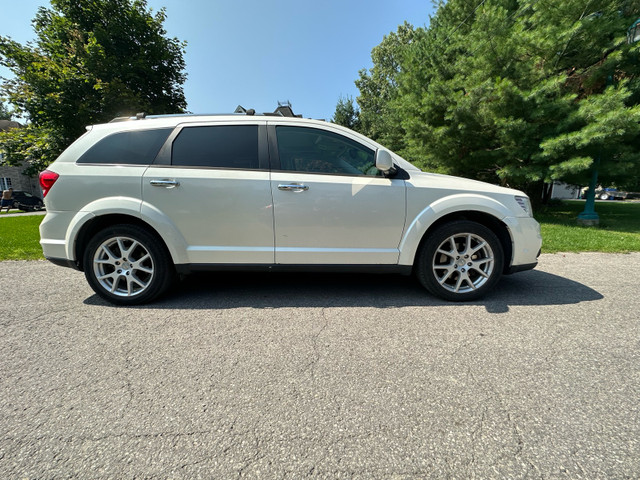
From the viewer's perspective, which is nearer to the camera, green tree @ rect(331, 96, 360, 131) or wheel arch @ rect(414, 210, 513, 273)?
wheel arch @ rect(414, 210, 513, 273)

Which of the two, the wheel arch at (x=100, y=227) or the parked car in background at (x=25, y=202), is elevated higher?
the wheel arch at (x=100, y=227)

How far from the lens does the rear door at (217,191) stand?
2986mm

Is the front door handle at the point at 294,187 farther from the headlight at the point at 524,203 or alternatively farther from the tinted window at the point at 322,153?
the headlight at the point at 524,203

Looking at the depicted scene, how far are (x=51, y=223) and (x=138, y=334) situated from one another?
1.66 meters

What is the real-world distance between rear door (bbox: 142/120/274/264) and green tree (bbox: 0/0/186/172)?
12.8m

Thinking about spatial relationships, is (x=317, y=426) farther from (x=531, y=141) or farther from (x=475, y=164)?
(x=475, y=164)

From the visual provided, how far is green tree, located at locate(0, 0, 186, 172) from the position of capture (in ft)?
41.5

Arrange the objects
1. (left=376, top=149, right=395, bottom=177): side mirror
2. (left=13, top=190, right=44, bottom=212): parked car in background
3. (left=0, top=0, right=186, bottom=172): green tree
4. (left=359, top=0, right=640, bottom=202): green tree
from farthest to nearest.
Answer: (left=13, top=190, right=44, bottom=212): parked car in background
(left=0, top=0, right=186, bottom=172): green tree
(left=359, top=0, right=640, bottom=202): green tree
(left=376, top=149, right=395, bottom=177): side mirror

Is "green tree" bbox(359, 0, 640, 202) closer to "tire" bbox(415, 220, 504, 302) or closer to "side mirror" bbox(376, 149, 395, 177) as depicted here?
"tire" bbox(415, 220, 504, 302)

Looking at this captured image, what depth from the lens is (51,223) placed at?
3020mm

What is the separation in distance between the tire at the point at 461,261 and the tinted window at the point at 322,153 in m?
0.98

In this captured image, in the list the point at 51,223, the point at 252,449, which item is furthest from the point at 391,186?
the point at 51,223

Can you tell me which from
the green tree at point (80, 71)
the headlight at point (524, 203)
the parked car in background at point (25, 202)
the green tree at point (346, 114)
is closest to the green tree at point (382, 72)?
the green tree at point (346, 114)

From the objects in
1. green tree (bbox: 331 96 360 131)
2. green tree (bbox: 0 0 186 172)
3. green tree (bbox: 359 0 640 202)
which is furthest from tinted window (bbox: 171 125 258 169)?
green tree (bbox: 331 96 360 131)
